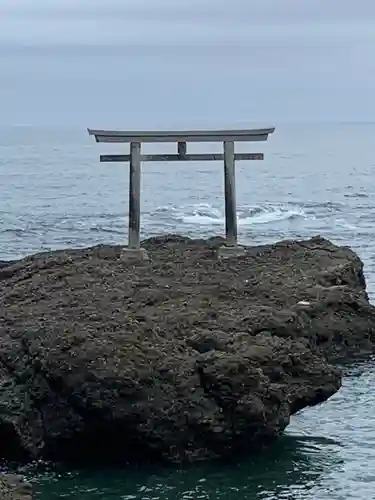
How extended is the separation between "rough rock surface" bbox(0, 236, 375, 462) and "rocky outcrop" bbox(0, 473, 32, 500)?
100 cm

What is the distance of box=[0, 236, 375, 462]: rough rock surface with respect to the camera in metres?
11.6

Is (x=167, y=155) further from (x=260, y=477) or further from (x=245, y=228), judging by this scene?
(x=245, y=228)

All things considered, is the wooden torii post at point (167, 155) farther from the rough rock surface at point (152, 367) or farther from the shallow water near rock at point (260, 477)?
the shallow water near rock at point (260, 477)

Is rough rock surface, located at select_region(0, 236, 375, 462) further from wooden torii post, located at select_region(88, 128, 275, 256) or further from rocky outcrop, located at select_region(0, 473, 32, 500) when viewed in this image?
wooden torii post, located at select_region(88, 128, 275, 256)

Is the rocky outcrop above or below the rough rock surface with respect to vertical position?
below

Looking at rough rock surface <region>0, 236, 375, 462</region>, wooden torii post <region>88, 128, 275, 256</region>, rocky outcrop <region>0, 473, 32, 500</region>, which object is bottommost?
rocky outcrop <region>0, 473, 32, 500</region>

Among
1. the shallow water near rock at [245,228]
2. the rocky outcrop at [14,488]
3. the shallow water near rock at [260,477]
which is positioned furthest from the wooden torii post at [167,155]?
the rocky outcrop at [14,488]

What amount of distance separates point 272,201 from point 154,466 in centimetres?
4221

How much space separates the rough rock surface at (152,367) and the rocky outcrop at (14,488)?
997 millimetres

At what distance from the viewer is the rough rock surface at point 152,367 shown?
1159cm

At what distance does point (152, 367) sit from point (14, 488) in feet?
6.80

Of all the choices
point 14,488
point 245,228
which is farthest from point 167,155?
point 245,228

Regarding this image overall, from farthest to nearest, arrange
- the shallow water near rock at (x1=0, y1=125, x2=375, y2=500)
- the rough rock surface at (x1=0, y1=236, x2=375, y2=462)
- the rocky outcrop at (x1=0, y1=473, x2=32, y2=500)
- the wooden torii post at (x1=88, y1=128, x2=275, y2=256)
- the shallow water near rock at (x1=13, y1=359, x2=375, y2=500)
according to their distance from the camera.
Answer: the wooden torii post at (x1=88, y1=128, x2=275, y2=256)
the rough rock surface at (x1=0, y1=236, x2=375, y2=462)
the shallow water near rock at (x1=0, y1=125, x2=375, y2=500)
the shallow water near rock at (x1=13, y1=359, x2=375, y2=500)
the rocky outcrop at (x1=0, y1=473, x2=32, y2=500)

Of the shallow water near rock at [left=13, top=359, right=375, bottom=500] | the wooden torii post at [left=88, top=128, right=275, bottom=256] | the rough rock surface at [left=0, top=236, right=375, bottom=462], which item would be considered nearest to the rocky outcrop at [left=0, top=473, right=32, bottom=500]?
the shallow water near rock at [left=13, top=359, right=375, bottom=500]
